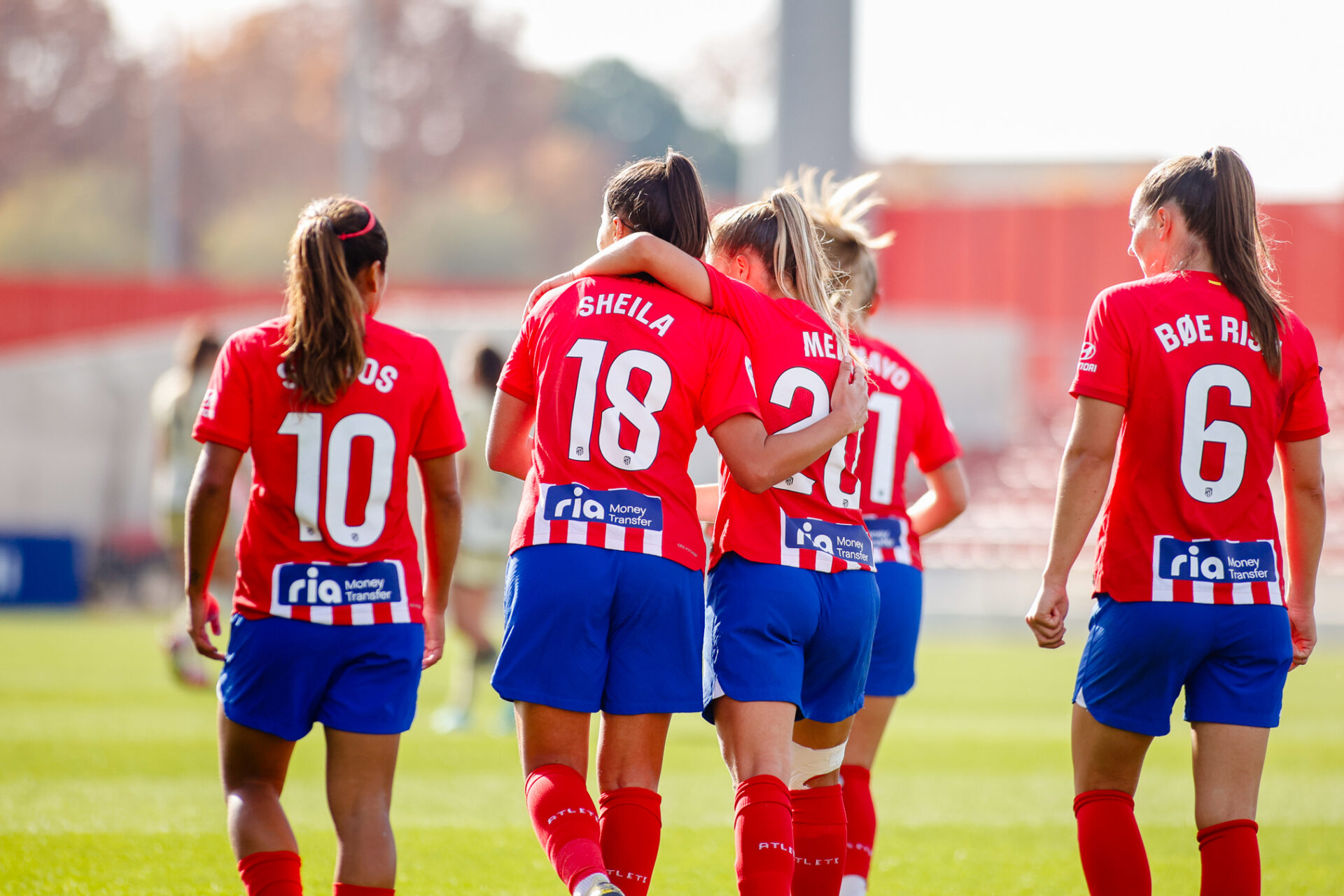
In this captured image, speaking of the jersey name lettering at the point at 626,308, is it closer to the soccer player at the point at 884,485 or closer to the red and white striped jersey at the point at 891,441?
the soccer player at the point at 884,485

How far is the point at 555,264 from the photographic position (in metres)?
56.2

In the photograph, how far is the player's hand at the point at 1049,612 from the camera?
11.6 ft

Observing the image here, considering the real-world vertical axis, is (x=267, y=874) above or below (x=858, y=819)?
above

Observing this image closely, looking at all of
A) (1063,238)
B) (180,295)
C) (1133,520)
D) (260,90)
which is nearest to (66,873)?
(1133,520)

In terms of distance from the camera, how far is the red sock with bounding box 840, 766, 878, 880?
4.29m

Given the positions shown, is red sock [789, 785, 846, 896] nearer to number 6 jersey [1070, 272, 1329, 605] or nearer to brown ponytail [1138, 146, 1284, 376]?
number 6 jersey [1070, 272, 1329, 605]

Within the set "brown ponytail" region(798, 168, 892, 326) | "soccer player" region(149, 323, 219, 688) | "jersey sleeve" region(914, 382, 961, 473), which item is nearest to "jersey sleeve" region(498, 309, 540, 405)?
"brown ponytail" region(798, 168, 892, 326)

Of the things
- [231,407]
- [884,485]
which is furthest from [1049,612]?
[231,407]

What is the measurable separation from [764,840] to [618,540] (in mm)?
780

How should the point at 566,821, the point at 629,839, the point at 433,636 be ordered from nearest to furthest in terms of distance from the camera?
the point at 566,821 < the point at 629,839 < the point at 433,636

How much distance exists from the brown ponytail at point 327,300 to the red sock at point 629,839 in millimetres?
1193

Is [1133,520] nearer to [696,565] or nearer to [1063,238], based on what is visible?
[696,565]

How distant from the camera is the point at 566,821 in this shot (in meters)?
3.25

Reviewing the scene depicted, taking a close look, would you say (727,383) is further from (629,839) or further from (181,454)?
(181,454)
